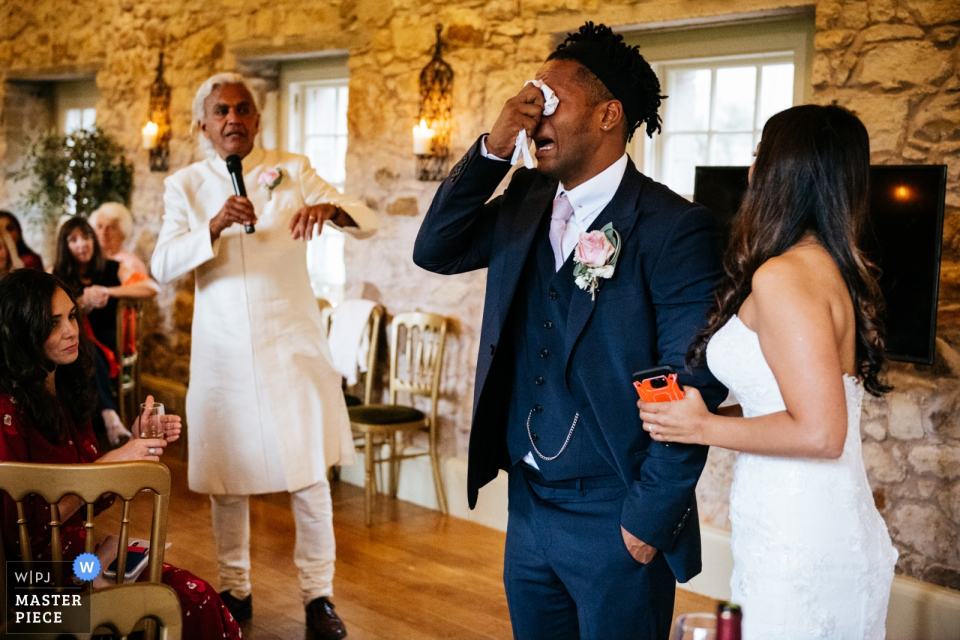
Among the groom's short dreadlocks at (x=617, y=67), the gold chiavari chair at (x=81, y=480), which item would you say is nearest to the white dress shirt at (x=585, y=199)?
the groom's short dreadlocks at (x=617, y=67)

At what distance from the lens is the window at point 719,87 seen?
12.6 ft

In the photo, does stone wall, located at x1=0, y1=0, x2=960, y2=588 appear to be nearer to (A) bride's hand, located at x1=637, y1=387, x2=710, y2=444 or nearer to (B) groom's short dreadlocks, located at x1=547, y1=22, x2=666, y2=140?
(B) groom's short dreadlocks, located at x1=547, y1=22, x2=666, y2=140

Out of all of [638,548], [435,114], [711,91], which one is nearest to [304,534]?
[638,548]

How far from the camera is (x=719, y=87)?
4062 mm

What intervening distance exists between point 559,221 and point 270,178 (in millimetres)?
1508

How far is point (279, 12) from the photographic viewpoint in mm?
5539

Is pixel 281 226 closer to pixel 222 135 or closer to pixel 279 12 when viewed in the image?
pixel 222 135

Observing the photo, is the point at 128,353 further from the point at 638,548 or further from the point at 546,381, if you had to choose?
the point at 638,548

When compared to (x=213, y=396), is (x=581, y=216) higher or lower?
higher

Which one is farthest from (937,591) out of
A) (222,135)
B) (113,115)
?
(113,115)

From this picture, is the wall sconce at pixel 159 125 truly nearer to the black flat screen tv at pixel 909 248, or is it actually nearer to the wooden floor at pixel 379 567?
the wooden floor at pixel 379 567

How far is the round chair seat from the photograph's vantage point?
4.55m

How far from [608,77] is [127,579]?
1588 mm

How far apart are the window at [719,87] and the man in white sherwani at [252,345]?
1.69 meters
